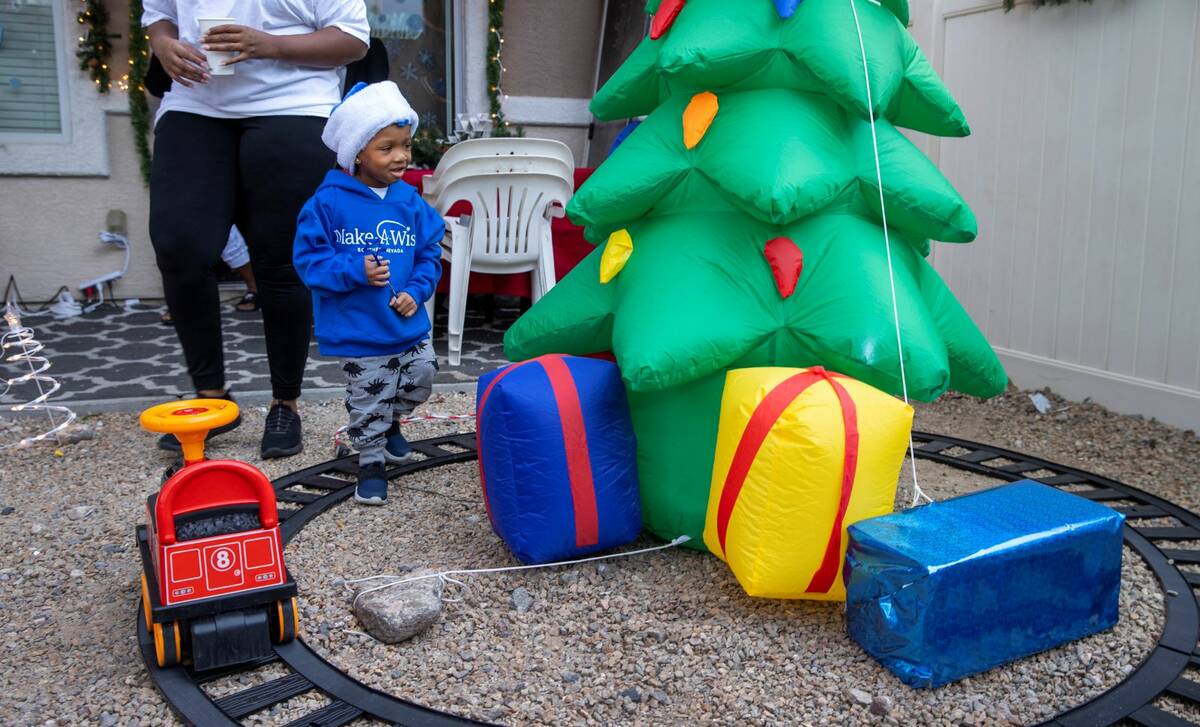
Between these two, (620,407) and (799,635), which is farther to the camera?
(620,407)

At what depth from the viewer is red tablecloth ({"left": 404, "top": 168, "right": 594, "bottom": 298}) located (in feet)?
17.1

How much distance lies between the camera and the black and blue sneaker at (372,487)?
9.19ft

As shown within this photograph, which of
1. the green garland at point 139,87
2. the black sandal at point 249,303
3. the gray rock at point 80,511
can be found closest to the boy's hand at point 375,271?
the gray rock at point 80,511

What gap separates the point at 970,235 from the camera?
2.43m

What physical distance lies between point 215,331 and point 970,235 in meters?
2.26

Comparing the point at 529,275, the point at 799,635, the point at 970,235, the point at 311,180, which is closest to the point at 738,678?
the point at 799,635

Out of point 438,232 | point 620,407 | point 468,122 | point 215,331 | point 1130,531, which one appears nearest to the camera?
point 620,407

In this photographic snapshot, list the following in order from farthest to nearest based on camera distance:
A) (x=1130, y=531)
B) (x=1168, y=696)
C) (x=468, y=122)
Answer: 1. (x=468, y=122)
2. (x=1130, y=531)
3. (x=1168, y=696)

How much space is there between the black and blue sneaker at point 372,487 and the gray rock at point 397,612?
673mm

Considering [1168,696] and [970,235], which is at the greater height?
[970,235]

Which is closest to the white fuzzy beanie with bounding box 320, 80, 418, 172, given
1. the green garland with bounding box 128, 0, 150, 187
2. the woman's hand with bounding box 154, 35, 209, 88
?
the woman's hand with bounding box 154, 35, 209, 88

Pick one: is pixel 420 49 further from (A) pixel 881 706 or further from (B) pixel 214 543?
(A) pixel 881 706

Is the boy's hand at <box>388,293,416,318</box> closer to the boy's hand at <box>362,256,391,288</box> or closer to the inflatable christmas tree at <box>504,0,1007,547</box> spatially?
the boy's hand at <box>362,256,391,288</box>

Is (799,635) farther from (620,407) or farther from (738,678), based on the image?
(620,407)
